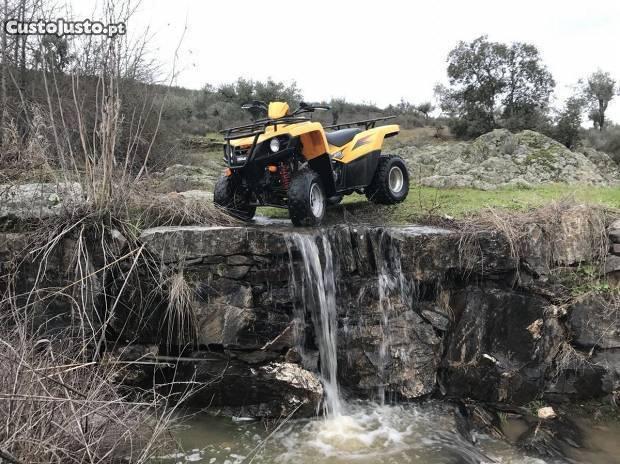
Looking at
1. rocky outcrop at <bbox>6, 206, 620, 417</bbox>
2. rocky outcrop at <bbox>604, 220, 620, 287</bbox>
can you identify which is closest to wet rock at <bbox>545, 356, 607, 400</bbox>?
rocky outcrop at <bbox>6, 206, 620, 417</bbox>

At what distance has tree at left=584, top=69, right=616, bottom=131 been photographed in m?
20.4

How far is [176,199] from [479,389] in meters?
3.59

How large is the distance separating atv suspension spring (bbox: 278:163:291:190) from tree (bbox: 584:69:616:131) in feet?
66.6

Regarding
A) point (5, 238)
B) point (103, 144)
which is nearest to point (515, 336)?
point (103, 144)

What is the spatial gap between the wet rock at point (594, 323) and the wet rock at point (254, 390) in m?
2.66

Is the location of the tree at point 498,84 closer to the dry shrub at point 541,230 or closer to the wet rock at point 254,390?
the dry shrub at point 541,230

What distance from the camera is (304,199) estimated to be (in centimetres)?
466

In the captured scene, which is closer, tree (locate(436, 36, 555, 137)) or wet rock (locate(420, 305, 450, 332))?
wet rock (locate(420, 305, 450, 332))

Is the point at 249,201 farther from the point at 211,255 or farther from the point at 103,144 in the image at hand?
the point at 103,144

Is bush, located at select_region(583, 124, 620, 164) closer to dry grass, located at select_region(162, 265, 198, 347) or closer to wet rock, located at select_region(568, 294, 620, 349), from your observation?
wet rock, located at select_region(568, 294, 620, 349)

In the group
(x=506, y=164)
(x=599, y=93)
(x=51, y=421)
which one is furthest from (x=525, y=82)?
(x=51, y=421)

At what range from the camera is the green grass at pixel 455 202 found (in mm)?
5699

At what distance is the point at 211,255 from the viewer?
4.31 meters

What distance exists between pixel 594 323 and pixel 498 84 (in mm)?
11689
